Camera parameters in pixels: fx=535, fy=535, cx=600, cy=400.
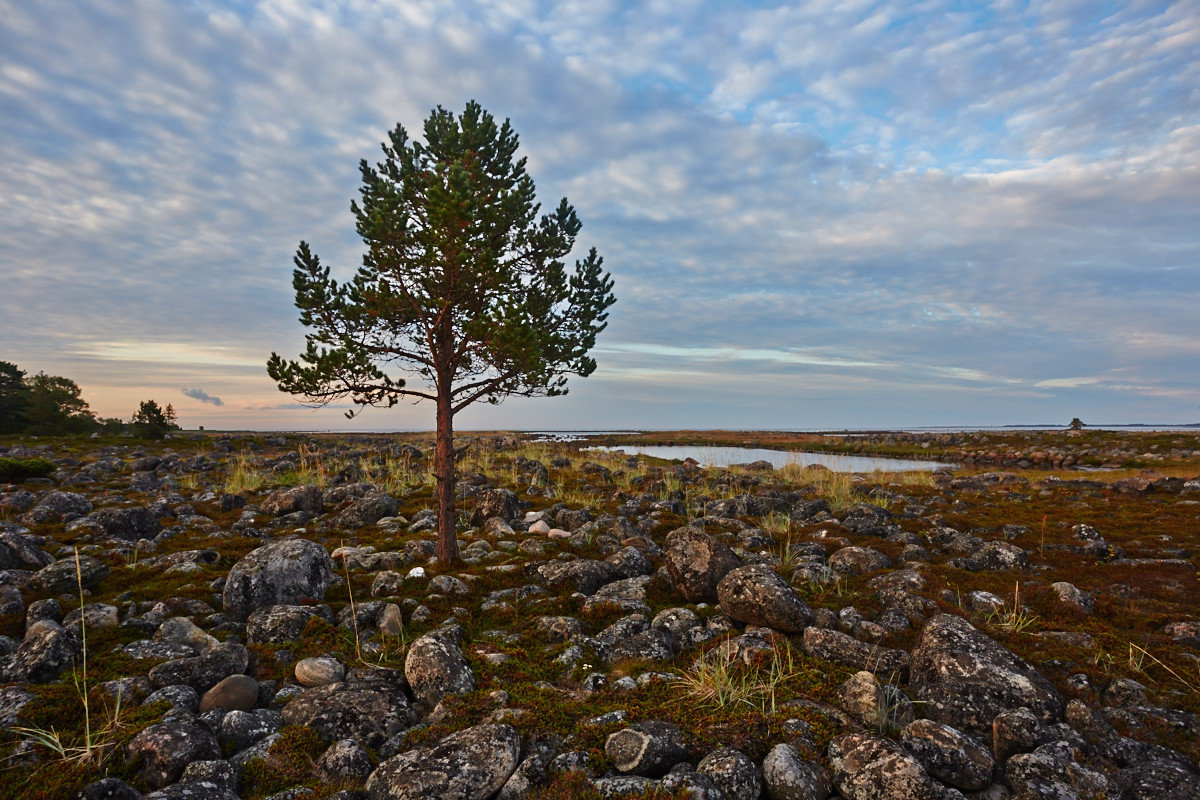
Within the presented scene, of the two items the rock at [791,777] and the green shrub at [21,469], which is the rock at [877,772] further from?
the green shrub at [21,469]

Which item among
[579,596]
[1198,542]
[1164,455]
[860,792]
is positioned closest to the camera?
[860,792]

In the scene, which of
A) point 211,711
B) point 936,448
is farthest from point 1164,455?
point 211,711

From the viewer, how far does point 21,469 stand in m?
18.8

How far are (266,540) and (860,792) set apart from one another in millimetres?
12338

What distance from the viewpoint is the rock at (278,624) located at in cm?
706

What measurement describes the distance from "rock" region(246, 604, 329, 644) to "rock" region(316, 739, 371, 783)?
2.86 metres

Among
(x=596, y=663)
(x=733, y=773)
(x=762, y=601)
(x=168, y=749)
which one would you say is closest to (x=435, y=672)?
(x=596, y=663)

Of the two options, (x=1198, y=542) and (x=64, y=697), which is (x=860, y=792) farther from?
(x=1198, y=542)

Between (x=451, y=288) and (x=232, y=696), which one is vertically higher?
(x=451, y=288)

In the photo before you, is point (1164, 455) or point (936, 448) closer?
point (1164, 455)

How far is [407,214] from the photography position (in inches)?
374

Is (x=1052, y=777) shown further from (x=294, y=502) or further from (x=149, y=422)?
(x=149, y=422)

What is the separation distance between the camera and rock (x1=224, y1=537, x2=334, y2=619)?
796 centimetres

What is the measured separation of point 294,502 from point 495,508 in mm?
5826
